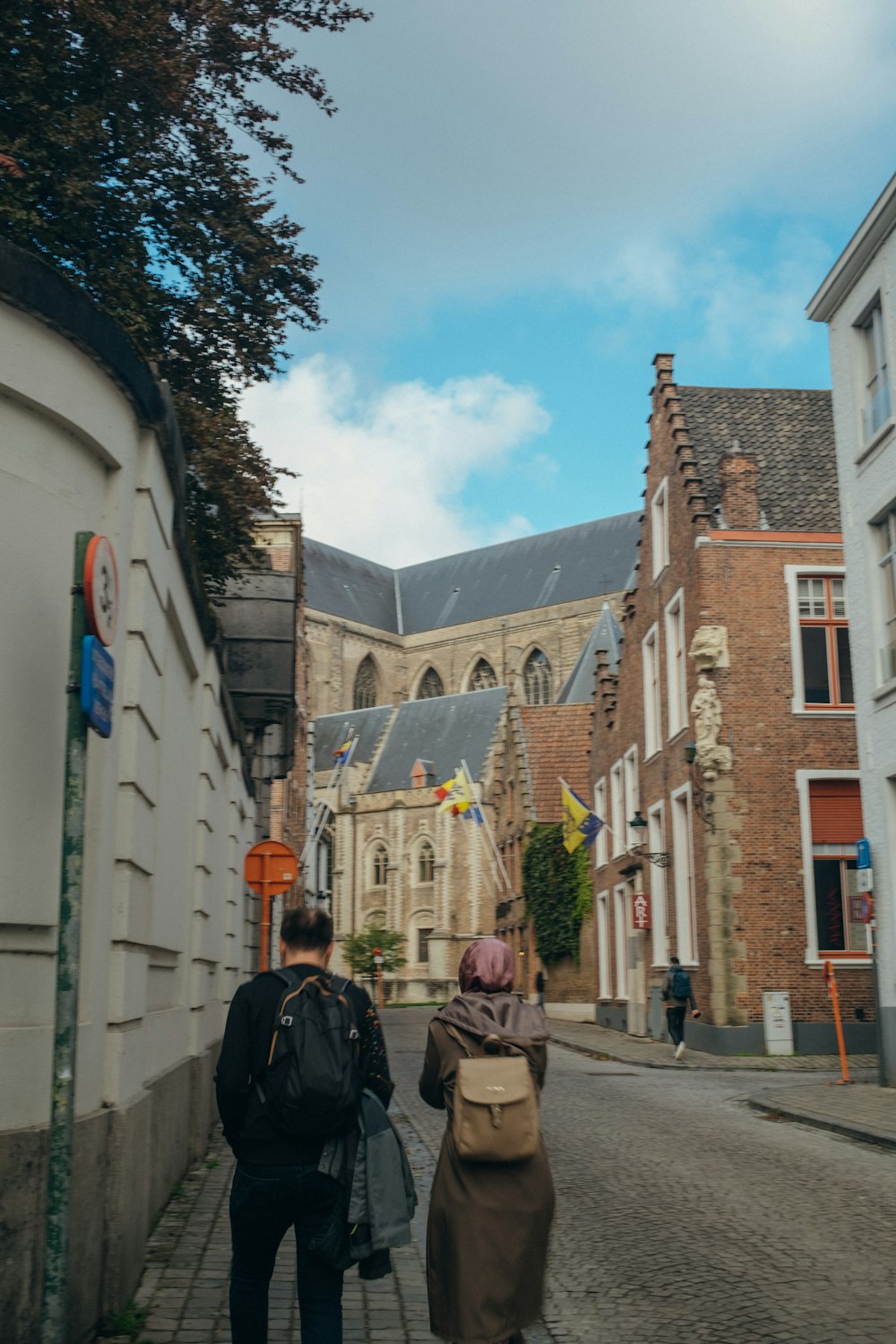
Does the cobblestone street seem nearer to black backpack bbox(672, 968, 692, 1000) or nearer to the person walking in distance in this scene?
black backpack bbox(672, 968, 692, 1000)

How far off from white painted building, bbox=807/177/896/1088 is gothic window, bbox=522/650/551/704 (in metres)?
61.9

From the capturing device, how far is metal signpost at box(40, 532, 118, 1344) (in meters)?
4.02

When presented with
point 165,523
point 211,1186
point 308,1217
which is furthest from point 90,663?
point 211,1186

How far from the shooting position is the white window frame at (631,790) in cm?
2812

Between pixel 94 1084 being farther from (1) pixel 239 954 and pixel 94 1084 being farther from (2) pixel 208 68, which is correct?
(2) pixel 208 68

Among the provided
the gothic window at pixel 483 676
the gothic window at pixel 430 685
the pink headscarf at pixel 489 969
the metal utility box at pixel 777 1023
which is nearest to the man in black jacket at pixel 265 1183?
the pink headscarf at pixel 489 969

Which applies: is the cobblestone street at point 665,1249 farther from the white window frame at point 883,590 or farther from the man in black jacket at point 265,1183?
the white window frame at point 883,590

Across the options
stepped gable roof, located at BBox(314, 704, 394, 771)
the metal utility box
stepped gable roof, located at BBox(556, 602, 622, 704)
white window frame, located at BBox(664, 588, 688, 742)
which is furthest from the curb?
stepped gable roof, located at BBox(314, 704, 394, 771)

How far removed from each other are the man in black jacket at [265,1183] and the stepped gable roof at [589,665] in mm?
43994

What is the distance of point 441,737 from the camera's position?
7088 cm

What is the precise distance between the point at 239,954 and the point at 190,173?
9013mm

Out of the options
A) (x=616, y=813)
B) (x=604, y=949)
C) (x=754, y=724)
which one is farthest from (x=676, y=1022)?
(x=604, y=949)

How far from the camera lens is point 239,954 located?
16.0 metres

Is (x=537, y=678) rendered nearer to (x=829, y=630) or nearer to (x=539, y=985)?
(x=539, y=985)
